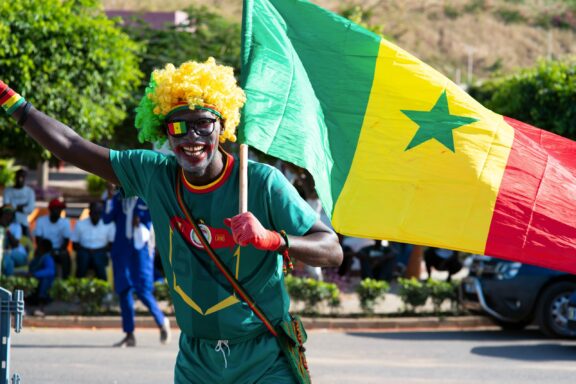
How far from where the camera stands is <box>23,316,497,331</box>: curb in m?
14.6

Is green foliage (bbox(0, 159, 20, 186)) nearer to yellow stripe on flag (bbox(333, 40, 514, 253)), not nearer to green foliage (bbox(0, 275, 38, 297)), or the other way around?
green foliage (bbox(0, 275, 38, 297))

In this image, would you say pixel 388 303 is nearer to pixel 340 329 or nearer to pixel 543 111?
pixel 340 329

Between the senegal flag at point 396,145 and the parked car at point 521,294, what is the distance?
26.3 feet

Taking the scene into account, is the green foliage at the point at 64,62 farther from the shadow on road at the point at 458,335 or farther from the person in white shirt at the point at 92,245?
the shadow on road at the point at 458,335

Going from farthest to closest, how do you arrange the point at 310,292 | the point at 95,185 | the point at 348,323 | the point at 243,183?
the point at 95,185, the point at 310,292, the point at 348,323, the point at 243,183

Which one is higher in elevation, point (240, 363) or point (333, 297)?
point (240, 363)

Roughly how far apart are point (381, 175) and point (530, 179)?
727mm

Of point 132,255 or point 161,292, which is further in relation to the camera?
point 161,292

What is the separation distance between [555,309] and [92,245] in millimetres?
6239

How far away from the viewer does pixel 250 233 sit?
4.54 meters

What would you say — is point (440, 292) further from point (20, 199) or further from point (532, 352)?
point (20, 199)

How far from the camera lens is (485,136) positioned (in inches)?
239

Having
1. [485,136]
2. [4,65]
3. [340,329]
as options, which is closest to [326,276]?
[340,329]

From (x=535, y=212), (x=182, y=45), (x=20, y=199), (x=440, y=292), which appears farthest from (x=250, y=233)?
(x=182, y=45)
